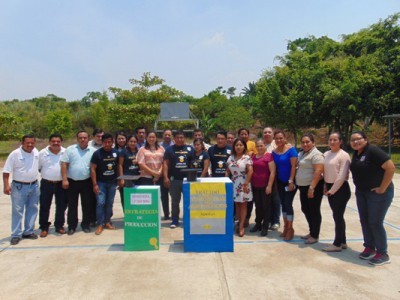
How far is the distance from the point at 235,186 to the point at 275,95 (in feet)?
61.0

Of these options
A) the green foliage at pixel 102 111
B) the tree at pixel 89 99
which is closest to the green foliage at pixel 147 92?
the green foliage at pixel 102 111

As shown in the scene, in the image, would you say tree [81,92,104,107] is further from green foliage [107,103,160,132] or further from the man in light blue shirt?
the man in light blue shirt

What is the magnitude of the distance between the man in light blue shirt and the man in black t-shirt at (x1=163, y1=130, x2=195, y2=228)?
1.30 metres

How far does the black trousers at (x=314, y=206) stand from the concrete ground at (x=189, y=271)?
27cm

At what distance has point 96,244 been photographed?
4.32 metres

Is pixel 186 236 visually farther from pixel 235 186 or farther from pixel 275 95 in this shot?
pixel 275 95

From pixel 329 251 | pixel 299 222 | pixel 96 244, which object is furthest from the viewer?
pixel 299 222

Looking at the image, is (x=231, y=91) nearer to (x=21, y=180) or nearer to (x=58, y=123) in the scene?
(x=58, y=123)

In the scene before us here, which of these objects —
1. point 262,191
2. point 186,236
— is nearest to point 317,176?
point 262,191

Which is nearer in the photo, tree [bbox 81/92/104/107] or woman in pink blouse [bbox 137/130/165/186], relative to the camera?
woman in pink blouse [bbox 137/130/165/186]

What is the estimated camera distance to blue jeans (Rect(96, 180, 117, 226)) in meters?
4.88

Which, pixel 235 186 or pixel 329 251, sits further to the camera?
pixel 235 186

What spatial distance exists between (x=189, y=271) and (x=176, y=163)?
81.1 inches

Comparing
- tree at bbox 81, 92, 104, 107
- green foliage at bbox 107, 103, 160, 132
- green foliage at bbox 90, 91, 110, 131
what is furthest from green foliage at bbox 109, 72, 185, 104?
tree at bbox 81, 92, 104, 107
